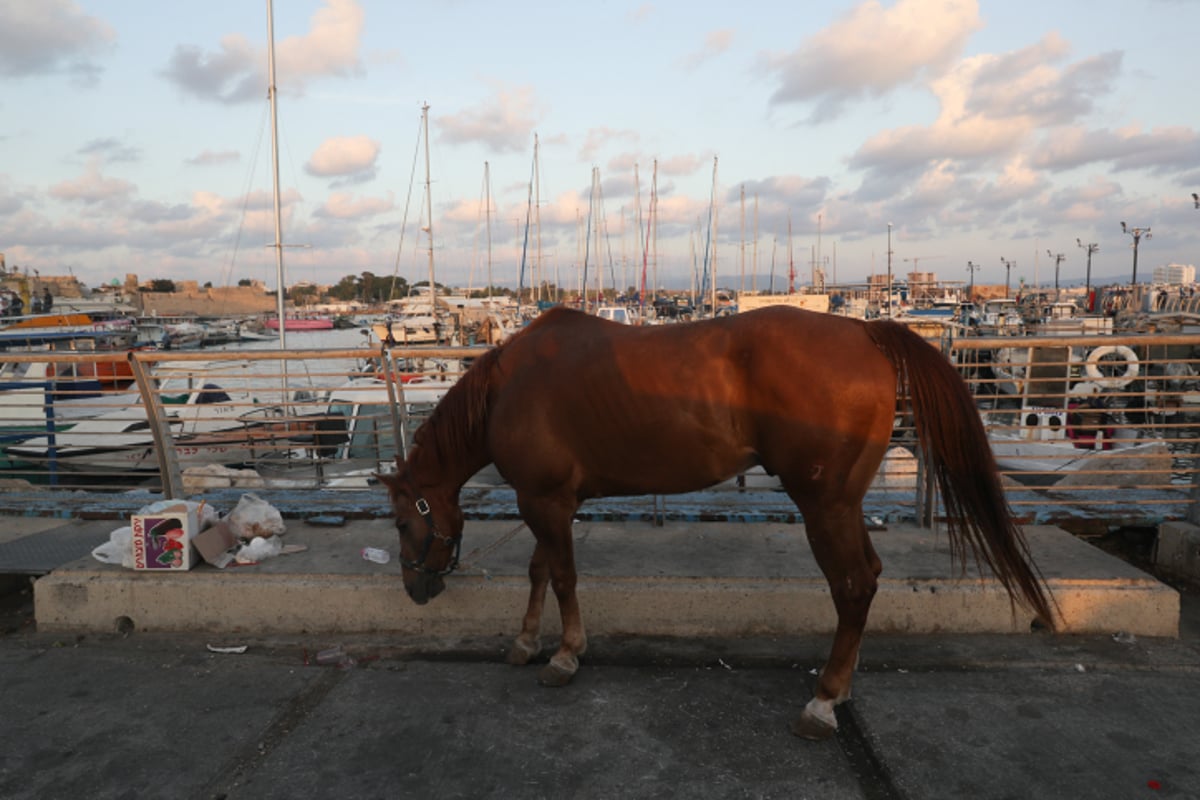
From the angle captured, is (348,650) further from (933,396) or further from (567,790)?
(933,396)

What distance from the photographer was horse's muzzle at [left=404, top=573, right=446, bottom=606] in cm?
411

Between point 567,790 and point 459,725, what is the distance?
29.1 inches

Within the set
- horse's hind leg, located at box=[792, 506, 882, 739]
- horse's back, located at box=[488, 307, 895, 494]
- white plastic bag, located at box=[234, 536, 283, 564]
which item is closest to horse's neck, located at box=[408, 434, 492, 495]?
horse's back, located at box=[488, 307, 895, 494]

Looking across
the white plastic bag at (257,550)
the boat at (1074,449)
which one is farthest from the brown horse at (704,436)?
the white plastic bag at (257,550)

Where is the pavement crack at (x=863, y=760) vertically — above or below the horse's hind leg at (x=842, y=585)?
below

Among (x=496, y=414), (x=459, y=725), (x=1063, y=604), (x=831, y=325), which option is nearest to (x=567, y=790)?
(x=459, y=725)

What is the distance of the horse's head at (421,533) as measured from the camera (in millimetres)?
4098

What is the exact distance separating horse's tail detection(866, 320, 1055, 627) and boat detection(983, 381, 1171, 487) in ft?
2.46

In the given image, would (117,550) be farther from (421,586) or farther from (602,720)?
(602,720)

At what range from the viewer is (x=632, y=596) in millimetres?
4340

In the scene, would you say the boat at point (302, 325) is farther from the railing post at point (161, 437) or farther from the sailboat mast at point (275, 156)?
the railing post at point (161, 437)

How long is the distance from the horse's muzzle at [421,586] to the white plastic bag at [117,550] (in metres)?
2.02

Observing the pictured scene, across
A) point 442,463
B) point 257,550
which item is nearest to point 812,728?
point 442,463

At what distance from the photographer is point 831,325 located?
3.52 metres
